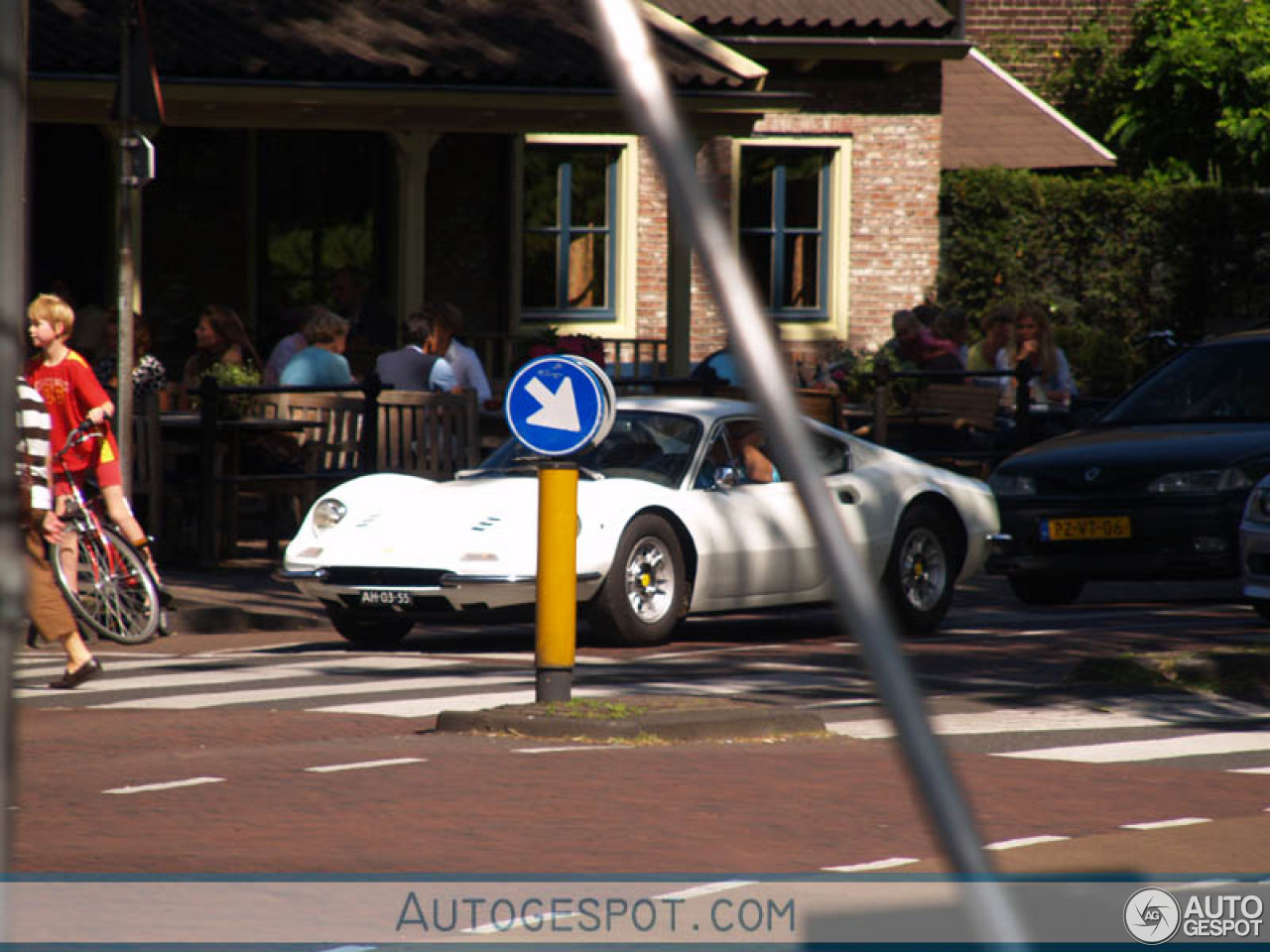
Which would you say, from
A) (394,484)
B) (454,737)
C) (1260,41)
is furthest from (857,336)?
(454,737)

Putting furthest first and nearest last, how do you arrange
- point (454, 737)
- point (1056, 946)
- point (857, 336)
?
point (857, 336)
point (454, 737)
point (1056, 946)

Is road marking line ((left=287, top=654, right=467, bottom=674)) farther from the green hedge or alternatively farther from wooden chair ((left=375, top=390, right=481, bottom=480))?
the green hedge

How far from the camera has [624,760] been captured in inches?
339

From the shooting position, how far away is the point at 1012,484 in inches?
591

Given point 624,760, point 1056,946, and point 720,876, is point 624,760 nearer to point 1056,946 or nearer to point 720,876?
point 720,876

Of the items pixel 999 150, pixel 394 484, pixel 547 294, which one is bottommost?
pixel 394 484

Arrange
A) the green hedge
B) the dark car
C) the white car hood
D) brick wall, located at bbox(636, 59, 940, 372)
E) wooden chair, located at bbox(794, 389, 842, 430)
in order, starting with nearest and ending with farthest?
the white car hood
the dark car
wooden chair, located at bbox(794, 389, 842, 430)
brick wall, located at bbox(636, 59, 940, 372)
the green hedge

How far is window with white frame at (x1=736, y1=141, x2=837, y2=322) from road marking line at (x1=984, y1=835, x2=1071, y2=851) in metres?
19.9

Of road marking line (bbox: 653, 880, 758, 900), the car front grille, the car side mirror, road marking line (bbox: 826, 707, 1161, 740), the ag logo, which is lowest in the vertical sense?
road marking line (bbox: 826, 707, 1161, 740)

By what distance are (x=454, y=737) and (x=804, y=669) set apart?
3.26 m

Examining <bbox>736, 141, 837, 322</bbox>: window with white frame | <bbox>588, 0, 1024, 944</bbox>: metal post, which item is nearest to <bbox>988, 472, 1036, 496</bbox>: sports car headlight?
<bbox>736, 141, 837, 322</bbox>: window with white frame

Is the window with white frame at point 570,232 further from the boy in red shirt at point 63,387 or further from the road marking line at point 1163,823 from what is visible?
the road marking line at point 1163,823

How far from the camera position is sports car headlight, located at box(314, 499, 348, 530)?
42.4 feet

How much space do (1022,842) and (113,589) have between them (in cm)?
712
